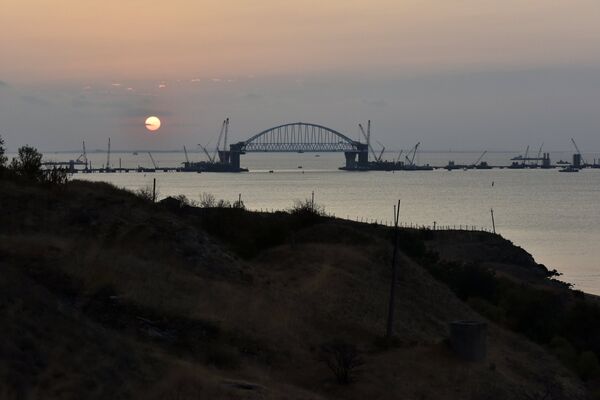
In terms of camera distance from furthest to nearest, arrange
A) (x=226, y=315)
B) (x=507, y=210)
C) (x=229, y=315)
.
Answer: (x=507, y=210), (x=229, y=315), (x=226, y=315)

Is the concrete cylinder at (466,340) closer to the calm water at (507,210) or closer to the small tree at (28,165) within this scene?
the small tree at (28,165)

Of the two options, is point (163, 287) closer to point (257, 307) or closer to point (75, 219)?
point (257, 307)

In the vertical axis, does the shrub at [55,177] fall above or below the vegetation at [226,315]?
above

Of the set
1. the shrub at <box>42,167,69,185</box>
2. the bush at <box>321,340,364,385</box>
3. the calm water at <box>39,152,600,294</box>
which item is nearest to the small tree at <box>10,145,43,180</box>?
the shrub at <box>42,167,69,185</box>

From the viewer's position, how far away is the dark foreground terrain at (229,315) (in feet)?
59.9

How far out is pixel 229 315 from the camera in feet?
81.4

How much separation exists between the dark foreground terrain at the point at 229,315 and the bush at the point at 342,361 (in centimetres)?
24

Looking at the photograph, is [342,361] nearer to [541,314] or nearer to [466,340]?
[466,340]

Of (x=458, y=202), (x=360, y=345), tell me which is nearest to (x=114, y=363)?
(x=360, y=345)

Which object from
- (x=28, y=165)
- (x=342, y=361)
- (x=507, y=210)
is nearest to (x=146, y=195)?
(x=28, y=165)

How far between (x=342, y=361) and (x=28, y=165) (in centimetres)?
2178

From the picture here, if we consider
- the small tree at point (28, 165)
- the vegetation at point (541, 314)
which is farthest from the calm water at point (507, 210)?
the small tree at point (28, 165)

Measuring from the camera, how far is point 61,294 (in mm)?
22484

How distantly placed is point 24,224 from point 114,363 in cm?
1264
